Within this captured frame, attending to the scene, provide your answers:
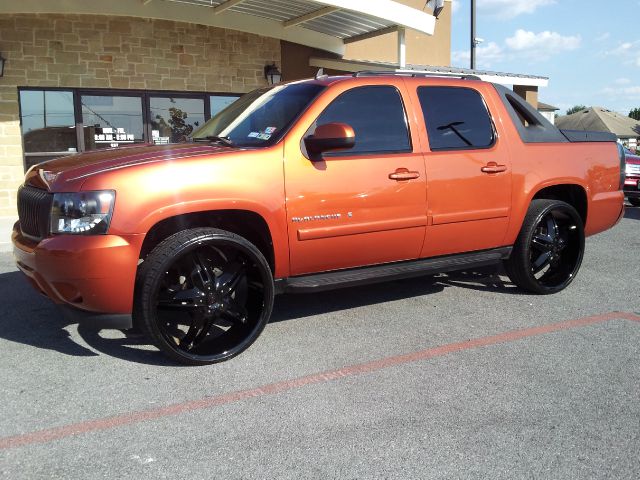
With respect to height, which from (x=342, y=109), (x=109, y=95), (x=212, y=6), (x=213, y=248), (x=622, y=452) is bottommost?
(x=622, y=452)

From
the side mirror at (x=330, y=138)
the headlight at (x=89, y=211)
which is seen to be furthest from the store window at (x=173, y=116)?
the headlight at (x=89, y=211)

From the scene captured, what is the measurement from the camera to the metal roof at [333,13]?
10.4 m

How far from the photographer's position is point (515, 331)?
4445 millimetres

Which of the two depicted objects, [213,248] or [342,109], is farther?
[342,109]

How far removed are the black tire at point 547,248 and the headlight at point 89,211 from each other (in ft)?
11.5

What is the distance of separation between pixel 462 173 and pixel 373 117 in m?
0.86

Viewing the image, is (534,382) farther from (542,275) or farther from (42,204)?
(42,204)

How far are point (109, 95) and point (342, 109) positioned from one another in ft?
27.7

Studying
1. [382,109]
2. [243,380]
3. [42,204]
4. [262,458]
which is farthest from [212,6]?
[262,458]

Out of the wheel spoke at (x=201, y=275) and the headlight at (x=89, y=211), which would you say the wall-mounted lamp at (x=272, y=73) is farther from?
the headlight at (x=89, y=211)

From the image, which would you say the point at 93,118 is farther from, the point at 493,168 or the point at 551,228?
the point at 551,228

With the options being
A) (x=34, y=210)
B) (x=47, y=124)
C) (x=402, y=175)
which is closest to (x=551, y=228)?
(x=402, y=175)

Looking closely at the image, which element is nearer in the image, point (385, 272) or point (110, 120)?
point (385, 272)

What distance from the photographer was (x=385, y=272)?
175 inches
